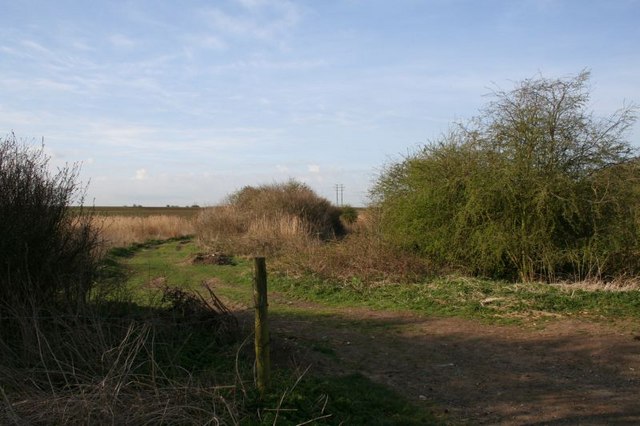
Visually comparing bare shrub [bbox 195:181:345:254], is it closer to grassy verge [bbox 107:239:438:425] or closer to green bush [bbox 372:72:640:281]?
green bush [bbox 372:72:640:281]

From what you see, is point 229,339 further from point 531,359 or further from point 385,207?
point 385,207

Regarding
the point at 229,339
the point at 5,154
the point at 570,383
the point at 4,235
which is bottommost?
the point at 570,383

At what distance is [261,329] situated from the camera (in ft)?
16.9

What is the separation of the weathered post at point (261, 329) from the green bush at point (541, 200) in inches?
425

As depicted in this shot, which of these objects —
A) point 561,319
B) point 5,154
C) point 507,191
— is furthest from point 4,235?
point 507,191

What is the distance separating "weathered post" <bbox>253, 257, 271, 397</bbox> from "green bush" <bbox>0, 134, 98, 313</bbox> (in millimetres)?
3006

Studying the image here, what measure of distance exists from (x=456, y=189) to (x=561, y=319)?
5839mm

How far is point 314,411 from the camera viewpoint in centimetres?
527

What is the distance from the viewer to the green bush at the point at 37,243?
718cm

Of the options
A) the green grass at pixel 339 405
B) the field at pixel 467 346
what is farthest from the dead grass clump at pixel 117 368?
the field at pixel 467 346

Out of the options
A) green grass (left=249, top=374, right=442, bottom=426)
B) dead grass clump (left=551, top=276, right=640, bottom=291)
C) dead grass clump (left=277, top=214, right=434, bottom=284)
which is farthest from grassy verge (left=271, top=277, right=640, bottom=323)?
green grass (left=249, top=374, right=442, bottom=426)

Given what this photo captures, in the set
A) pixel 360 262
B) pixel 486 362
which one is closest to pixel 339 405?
pixel 486 362

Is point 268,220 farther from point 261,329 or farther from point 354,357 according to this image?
point 261,329

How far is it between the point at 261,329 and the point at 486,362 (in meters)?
4.23
